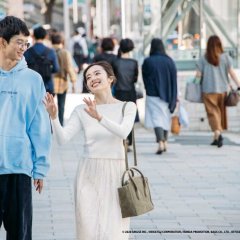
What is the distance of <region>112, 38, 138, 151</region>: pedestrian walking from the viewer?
15445 mm

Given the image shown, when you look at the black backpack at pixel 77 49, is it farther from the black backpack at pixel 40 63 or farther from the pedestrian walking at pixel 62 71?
the black backpack at pixel 40 63

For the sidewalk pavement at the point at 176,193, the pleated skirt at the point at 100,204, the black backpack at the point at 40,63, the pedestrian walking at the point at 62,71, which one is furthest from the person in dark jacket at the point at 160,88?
the pleated skirt at the point at 100,204

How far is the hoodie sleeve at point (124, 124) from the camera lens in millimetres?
6828

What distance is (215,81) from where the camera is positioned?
53.7ft

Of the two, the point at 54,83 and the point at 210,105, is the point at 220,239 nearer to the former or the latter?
the point at 210,105

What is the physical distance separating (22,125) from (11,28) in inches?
21.7

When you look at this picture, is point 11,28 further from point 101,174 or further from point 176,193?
point 176,193

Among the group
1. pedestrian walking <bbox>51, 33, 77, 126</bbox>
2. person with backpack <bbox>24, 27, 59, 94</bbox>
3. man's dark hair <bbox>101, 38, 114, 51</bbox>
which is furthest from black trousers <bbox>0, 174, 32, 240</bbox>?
pedestrian walking <bbox>51, 33, 77, 126</bbox>

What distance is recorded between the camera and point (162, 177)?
1316 cm

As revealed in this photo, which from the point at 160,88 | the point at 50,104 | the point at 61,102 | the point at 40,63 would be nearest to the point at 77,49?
the point at 61,102

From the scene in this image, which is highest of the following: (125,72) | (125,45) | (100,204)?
(125,45)

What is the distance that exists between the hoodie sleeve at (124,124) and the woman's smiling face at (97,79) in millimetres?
196

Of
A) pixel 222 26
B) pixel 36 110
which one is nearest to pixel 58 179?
Answer: pixel 36 110

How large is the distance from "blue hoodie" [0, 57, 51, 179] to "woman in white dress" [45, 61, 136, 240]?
428mm
